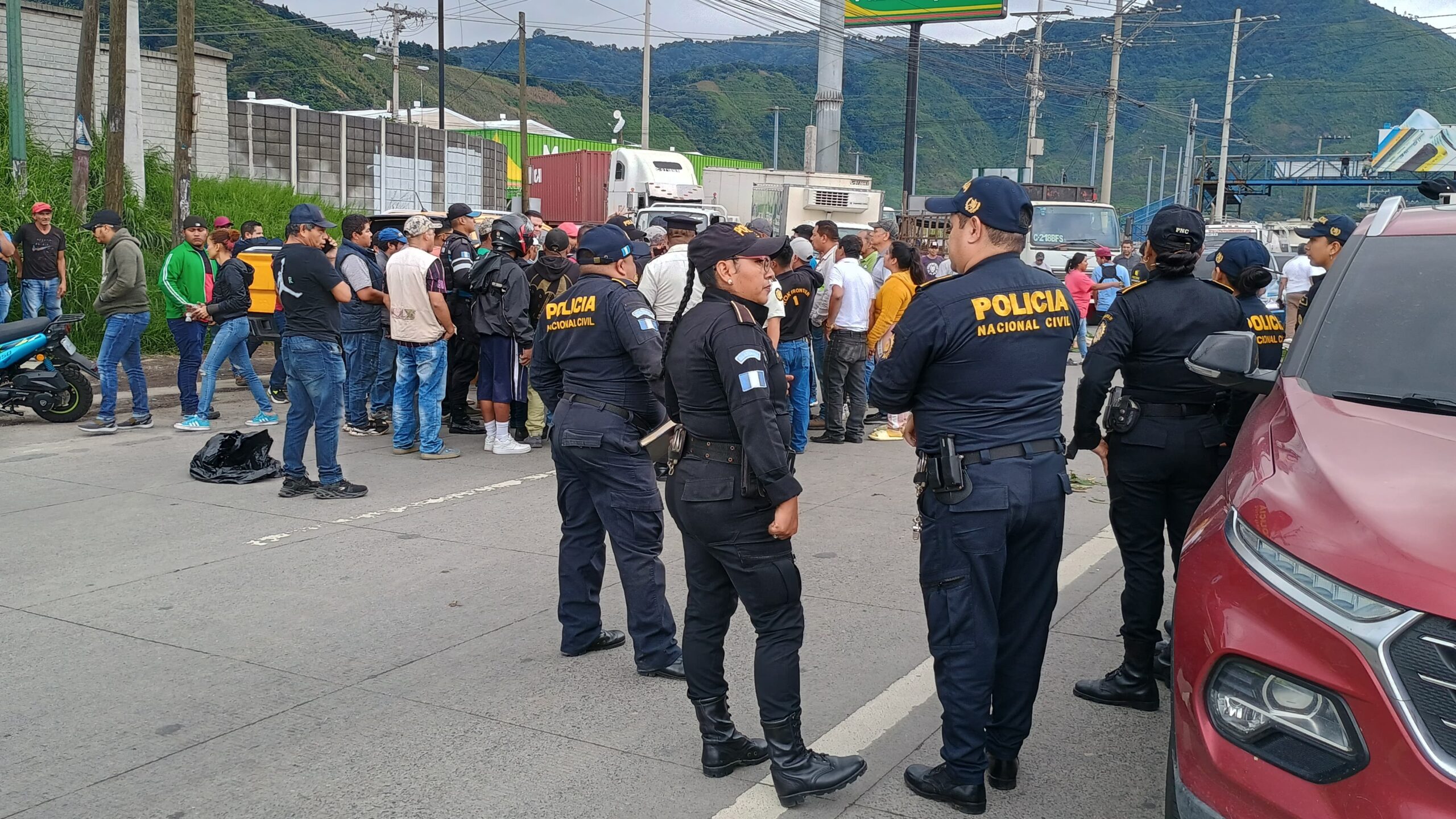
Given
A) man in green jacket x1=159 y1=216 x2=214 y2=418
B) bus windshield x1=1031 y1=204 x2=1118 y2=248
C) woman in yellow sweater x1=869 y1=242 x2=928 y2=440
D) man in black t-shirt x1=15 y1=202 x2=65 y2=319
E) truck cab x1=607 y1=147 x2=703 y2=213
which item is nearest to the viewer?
woman in yellow sweater x1=869 y1=242 x2=928 y2=440

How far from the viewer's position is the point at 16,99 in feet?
49.3

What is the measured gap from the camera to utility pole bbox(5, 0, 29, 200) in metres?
14.6

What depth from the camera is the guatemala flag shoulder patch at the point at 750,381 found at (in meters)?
3.74

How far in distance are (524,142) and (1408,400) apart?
37113mm

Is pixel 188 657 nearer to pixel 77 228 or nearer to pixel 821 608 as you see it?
pixel 821 608

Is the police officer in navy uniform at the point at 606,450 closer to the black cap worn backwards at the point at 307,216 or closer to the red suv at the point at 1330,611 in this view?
the red suv at the point at 1330,611

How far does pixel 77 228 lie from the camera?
51.5 feet

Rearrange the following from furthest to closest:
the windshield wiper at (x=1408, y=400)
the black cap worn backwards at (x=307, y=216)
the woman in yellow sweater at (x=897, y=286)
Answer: the woman in yellow sweater at (x=897, y=286) → the black cap worn backwards at (x=307, y=216) → the windshield wiper at (x=1408, y=400)

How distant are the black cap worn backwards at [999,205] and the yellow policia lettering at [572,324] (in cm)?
190

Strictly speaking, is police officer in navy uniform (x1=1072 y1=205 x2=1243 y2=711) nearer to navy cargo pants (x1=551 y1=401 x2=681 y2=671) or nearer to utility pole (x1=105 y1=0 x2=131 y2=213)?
navy cargo pants (x1=551 y1=401 x2=681 y2=671)

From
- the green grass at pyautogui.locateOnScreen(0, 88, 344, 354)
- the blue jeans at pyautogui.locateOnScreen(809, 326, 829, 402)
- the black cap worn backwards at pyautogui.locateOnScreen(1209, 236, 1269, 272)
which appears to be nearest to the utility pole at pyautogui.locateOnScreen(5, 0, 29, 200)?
the green grass at pyautogui.locateOnScreen(0, 88, 344, 354)

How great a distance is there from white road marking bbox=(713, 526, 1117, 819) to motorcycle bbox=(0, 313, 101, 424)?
8980mm

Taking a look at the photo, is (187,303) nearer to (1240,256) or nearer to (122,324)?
(122,324)

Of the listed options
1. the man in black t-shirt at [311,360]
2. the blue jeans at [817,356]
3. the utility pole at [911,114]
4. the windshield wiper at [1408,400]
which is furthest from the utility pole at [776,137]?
the windshield wiper at [1408,400]
